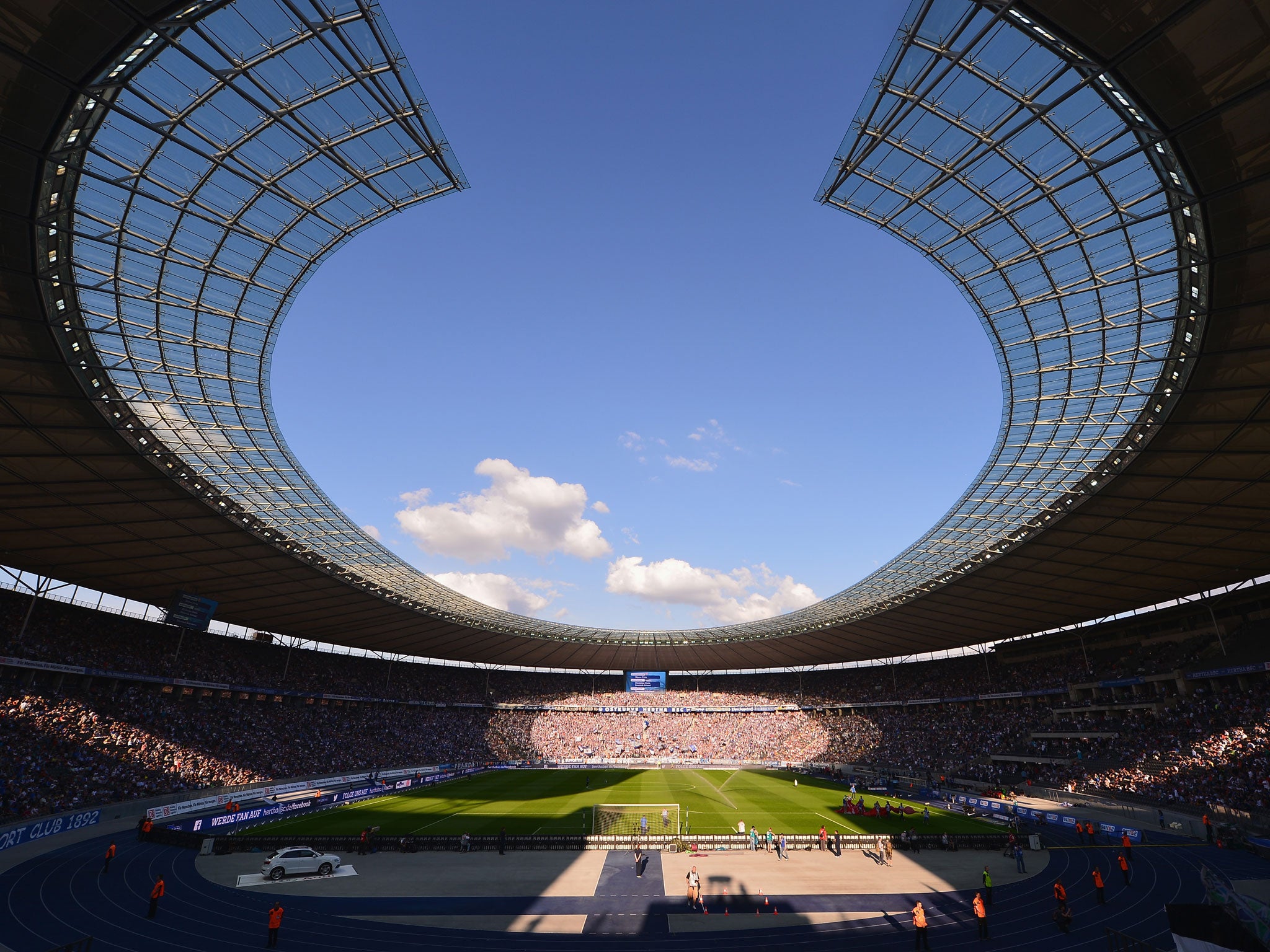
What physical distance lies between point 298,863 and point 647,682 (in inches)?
2715

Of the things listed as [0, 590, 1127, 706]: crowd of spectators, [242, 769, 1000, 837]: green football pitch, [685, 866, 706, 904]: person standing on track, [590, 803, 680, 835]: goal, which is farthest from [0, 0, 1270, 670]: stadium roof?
[590, 803, 680, 835]: goal

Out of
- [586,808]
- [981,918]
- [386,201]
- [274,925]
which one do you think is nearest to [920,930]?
[981,918]

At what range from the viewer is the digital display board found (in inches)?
3612

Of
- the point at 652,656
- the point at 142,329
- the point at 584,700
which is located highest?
the point at 142,329

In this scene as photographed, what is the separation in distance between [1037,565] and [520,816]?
37195 millimetres

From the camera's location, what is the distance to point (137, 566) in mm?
43031

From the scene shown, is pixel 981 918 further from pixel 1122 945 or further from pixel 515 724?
pixel 515 724

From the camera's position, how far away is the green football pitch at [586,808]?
118ft

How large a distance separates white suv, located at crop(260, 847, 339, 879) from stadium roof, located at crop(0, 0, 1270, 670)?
1789 cm

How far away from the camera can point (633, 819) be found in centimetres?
3897

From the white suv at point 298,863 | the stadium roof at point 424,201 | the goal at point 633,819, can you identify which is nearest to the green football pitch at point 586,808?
the goal at point 633,819

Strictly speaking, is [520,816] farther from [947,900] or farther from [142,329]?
[142,329]

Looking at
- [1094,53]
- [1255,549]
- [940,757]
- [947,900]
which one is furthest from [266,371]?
[940,757]

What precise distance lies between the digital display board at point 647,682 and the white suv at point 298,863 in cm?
6752
